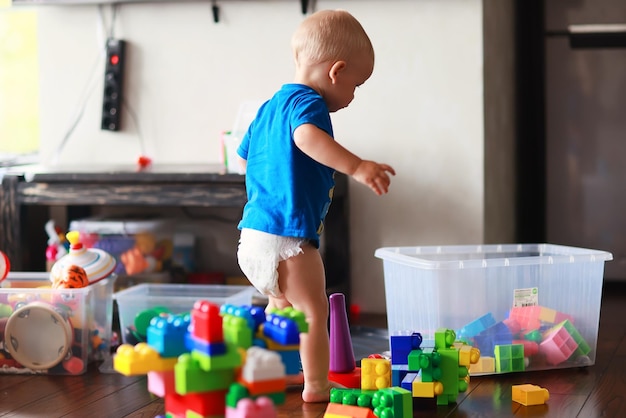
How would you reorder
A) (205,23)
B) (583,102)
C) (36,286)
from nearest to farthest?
(36,286), (205,23), (583,102)

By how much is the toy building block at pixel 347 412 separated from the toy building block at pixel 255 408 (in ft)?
1.13

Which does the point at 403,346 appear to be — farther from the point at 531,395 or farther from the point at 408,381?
the point at 531,395

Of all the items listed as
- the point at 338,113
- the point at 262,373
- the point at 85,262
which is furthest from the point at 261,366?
the point at 338,113

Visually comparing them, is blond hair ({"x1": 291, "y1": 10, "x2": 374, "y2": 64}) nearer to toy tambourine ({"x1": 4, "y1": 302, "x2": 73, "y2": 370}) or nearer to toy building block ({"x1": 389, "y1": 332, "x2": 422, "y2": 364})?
toy building block ({"x1": 389, "y1": 332, "x2": 422, "y2": 364})

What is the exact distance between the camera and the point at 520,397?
1.80 metres

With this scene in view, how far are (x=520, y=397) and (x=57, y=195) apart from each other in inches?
58.9

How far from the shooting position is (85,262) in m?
2.27

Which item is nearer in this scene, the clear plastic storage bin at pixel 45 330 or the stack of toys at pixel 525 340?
the stack of toys at pixel 525 340

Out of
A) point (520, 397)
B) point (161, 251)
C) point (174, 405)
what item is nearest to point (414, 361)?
point (520, 397)

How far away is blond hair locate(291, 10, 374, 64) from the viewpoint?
174 cm

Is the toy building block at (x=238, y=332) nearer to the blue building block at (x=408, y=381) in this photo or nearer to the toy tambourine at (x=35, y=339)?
the blue building block at (x=408, y=381)

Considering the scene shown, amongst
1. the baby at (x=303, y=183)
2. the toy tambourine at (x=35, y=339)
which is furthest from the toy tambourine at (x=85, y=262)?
the baby at (x=303, y=183)

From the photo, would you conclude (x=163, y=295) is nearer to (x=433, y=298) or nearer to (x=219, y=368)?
(x=433, y=298)

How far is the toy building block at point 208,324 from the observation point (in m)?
1.31
